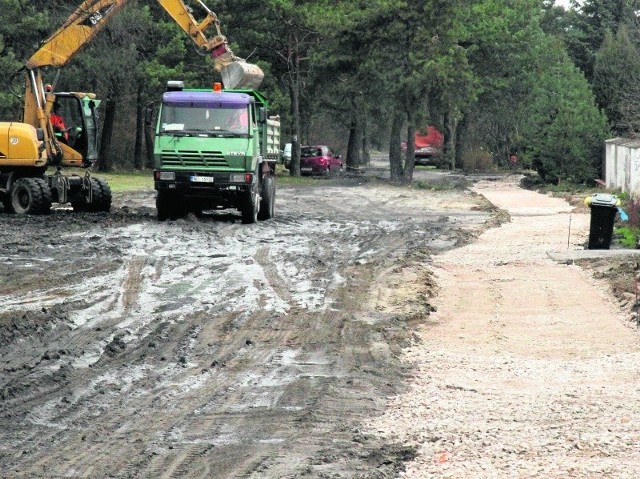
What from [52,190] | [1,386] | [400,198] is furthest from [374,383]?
[400,198]

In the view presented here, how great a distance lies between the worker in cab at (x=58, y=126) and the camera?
93.3ft

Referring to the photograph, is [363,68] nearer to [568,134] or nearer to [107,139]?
[568,134]

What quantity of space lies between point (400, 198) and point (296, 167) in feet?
61.4

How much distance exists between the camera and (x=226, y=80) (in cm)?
2884

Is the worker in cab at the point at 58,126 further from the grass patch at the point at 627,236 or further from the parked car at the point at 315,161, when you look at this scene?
the parked car at the point at 315,161

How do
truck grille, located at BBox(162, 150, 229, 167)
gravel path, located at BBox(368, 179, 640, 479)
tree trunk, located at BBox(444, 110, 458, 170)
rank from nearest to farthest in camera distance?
gravel path, located at BBox(368, 179, 640, 479) < truck grille, located at BBox(162, 150, 229, 167) < tree trunk, located at BBox(444, 110, 458, 170)

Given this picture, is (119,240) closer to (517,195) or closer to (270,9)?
(517,195)

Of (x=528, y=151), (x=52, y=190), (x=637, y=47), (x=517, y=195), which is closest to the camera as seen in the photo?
(x=52, y=190)

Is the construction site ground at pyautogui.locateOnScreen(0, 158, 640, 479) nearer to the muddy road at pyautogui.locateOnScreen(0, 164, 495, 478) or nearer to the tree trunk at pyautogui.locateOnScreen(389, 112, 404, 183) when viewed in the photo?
the muddy road at pyautogui.locateOnScreen(0, 164, 495, 478)

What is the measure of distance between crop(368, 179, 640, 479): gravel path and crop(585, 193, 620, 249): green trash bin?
7.55 ft

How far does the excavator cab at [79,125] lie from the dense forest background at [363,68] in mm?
11943

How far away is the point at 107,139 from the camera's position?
5722 centimetres

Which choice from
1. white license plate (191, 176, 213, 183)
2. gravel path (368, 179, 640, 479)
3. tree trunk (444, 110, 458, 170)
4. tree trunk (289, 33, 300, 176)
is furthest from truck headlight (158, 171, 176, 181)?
tree trunk (444, 110, 458, 170)

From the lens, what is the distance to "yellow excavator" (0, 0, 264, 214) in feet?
88.4
